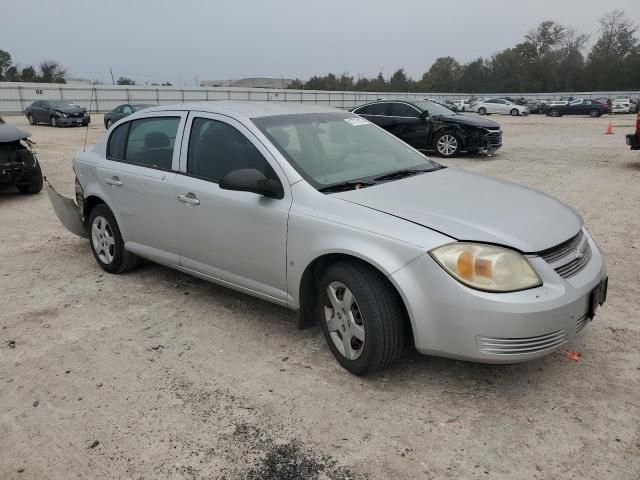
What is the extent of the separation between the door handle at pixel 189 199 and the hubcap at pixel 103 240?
133cm

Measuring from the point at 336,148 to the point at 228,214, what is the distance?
36.9 inches

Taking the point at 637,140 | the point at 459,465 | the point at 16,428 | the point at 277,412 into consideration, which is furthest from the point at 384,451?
the point at 637,140

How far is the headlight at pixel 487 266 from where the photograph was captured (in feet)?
9.14

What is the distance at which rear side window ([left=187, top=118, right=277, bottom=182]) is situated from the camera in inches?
149

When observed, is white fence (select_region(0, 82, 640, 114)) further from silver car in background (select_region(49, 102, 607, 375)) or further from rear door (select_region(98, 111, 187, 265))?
silver car in background (select_region(49, 102, 607, 375))

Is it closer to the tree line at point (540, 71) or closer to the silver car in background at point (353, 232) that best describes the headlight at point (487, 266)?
the silver car in background at point (353, 232)

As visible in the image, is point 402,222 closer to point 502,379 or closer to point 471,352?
point 471,352

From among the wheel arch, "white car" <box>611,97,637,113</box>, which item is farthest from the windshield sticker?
"white car" <box>611,97,637,113</box>

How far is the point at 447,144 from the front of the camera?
45.7 ft

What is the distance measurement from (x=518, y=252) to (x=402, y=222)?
2.07 feet

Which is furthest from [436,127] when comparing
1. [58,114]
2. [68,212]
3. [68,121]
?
[58,114]

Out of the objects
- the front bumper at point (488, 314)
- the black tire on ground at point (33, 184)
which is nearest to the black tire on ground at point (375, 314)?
the front bumper at point (488, 314)

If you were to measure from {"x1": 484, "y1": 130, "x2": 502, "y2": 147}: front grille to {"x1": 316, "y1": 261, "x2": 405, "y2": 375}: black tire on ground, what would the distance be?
455 inches

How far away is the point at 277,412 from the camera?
2979mm
